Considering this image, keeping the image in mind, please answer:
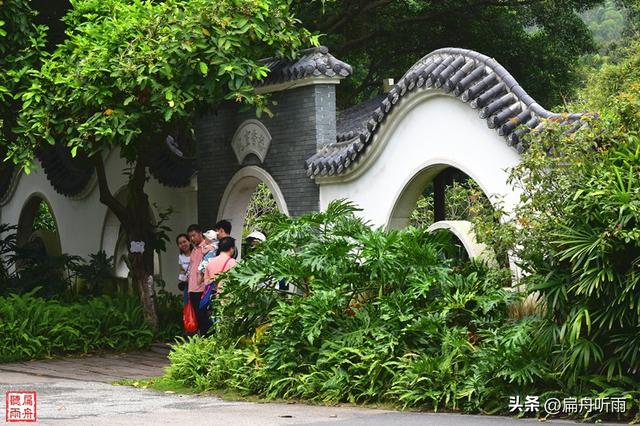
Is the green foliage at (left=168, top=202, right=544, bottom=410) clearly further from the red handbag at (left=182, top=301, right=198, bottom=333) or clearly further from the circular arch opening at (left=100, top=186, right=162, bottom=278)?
the circular arch opening at (left=100, top=186, right=162, bottom=278)

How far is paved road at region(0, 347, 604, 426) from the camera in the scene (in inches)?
371

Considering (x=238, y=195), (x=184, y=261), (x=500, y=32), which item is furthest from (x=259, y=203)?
(x=184, y=261)

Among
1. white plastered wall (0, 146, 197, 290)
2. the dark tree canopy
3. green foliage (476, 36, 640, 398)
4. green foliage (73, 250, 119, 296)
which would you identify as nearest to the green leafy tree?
white plastered wall (0, 146, 197, 290)

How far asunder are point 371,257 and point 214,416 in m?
2.55

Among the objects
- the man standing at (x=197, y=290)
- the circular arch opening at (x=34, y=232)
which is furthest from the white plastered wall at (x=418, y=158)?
the circular arch opening at (x=34, y=232)

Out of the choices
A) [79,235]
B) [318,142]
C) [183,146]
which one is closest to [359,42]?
[183,146]

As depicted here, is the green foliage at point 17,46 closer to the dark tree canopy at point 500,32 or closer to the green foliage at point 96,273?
the green foliage at point 96,273

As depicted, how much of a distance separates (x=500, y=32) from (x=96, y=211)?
8.94 meters

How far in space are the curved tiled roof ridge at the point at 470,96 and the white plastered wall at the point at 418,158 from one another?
0.14 metres

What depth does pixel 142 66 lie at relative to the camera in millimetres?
14406

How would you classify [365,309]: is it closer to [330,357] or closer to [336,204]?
[330,357]

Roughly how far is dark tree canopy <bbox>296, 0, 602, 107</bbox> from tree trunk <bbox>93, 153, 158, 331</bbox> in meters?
6.82

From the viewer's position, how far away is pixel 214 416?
32.4 feet

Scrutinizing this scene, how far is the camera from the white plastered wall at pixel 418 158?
12.8m
